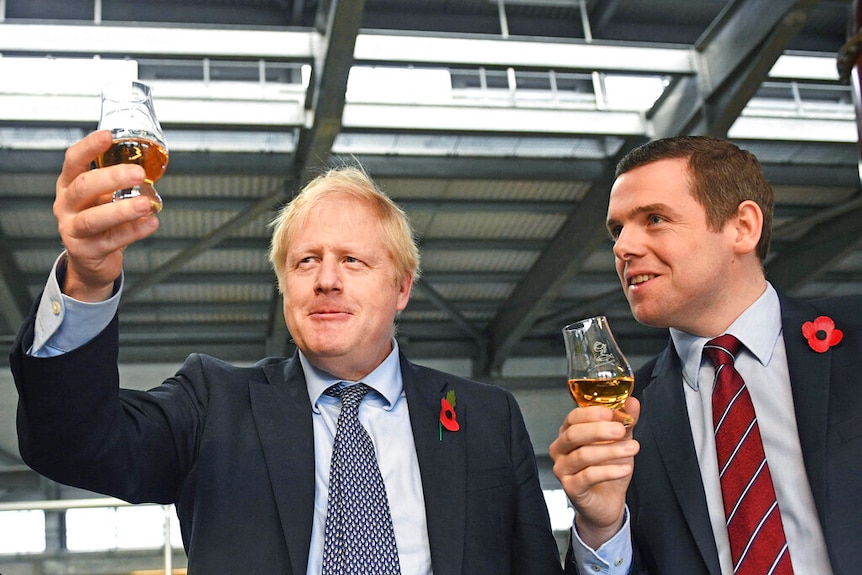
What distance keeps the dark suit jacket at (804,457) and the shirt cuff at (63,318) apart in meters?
1.32

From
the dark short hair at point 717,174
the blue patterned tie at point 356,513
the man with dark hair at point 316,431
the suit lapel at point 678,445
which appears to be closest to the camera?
the man with dark hair at point 316,431

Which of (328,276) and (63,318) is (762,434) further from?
(63,318)

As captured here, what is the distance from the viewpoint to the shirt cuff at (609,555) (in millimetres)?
1897

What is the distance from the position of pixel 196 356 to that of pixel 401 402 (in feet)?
1.69

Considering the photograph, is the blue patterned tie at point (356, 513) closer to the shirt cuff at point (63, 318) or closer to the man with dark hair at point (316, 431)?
the man with dark hair at point (316, 431)

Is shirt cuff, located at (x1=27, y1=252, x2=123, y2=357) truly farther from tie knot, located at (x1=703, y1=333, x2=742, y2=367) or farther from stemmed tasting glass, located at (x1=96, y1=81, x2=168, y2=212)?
tie knot, located at (x1=703, y1=333, x2=742, y2=367)

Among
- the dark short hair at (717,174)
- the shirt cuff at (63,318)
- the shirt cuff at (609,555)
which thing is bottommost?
the shirt cuff at (609,555)

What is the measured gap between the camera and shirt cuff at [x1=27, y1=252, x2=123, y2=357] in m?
1.47

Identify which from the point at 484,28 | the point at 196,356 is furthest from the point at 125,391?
the point at 484,28

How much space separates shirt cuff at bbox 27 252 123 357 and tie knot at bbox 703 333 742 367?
1403 mm

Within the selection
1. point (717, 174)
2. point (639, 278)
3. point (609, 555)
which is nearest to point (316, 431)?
point (609, 555)

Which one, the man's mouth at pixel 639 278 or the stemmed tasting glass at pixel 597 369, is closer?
the stemmed tasting glass at pixel 597 369

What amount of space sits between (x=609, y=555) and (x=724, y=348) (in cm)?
60

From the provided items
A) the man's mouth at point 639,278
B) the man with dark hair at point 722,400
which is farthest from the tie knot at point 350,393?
the man's mouth at point 639,278
